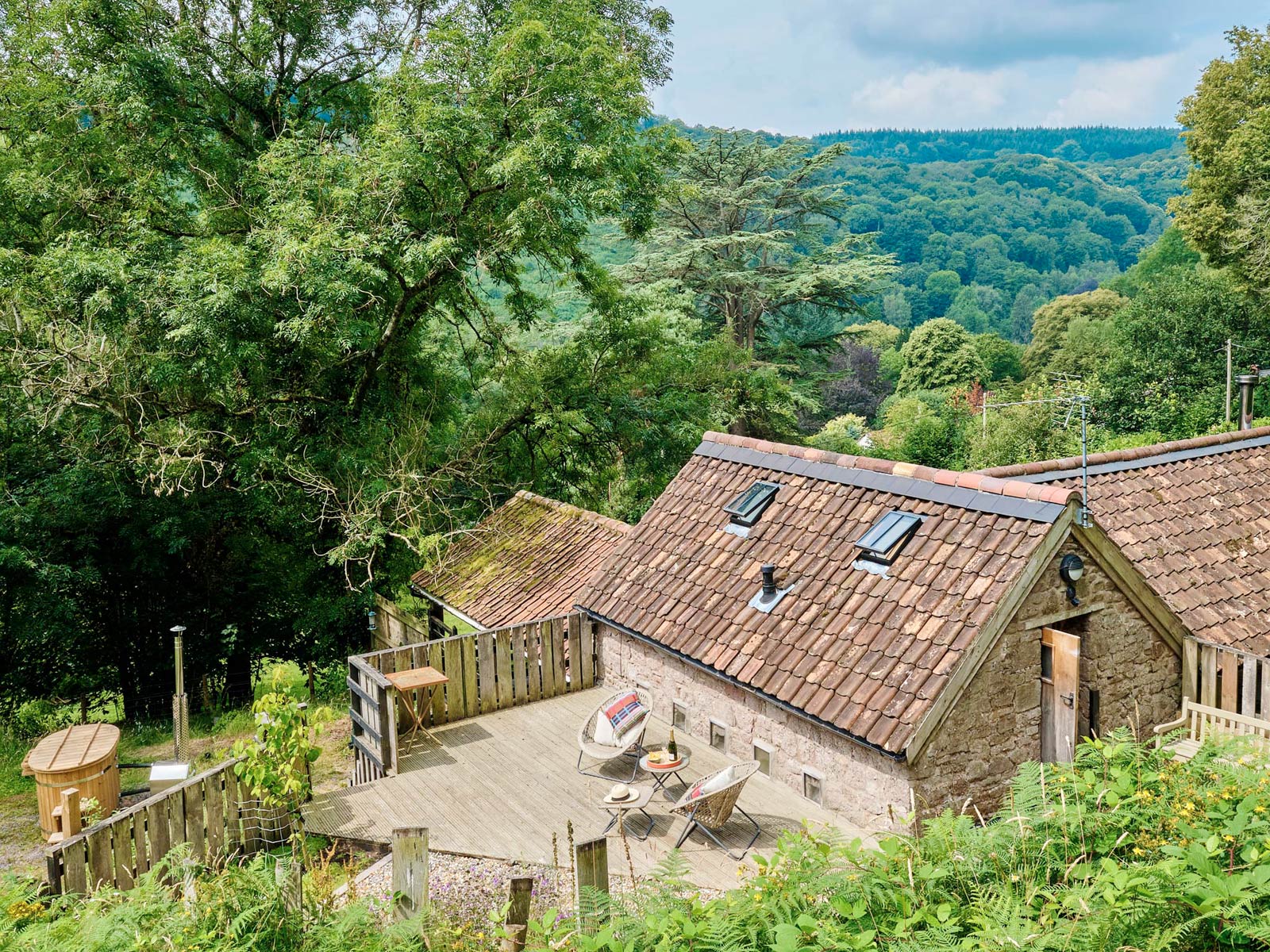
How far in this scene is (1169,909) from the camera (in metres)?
4.56

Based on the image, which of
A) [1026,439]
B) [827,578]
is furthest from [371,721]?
[1026,439]

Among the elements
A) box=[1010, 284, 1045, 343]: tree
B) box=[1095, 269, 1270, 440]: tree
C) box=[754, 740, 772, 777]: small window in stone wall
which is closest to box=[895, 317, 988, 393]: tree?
box=[1095, 269, 1270, 440]: tree

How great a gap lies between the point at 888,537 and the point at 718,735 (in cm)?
297

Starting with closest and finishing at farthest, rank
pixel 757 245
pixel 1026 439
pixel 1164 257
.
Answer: pixel 1026 439, pixel 757 245, pixel 1164 257

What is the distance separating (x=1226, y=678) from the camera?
32.3 feet

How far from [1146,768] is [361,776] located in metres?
8.38

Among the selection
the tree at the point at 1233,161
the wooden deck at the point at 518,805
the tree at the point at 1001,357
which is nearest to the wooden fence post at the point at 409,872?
the wooden deck at the point at 518,805

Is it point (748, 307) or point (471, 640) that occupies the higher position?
point (748, 307)

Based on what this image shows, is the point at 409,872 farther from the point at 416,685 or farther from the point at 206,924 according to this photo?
the point at 416,685

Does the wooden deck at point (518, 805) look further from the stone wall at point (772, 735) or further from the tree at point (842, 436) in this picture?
the tree at point (842, 436)

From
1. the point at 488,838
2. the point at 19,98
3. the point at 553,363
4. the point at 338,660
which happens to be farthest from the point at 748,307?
the point at 488,838

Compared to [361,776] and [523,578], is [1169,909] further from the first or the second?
[523,578]

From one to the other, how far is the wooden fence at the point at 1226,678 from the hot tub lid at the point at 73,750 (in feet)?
38.1

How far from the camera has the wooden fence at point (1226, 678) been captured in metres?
9.70
